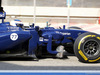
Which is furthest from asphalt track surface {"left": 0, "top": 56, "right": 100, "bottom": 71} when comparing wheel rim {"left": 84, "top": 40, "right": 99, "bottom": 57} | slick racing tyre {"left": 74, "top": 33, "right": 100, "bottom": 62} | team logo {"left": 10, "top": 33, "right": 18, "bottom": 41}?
team logo {"left": 10, "top": 33, "right": 18, "bottom": 41}

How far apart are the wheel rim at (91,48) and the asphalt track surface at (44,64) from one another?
12.3 inches

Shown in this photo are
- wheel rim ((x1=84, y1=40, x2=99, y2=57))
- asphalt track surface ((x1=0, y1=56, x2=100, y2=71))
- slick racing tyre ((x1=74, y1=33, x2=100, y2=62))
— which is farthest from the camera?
wheel rim ((x1=84, y1=40, x2=99, y2=57))

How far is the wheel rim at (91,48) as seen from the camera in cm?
580

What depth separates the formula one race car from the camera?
5711mm

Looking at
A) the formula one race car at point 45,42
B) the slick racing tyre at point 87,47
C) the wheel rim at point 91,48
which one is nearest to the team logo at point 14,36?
the formula one race car at point 45,42

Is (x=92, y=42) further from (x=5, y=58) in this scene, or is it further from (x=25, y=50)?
(x=5, y=58)

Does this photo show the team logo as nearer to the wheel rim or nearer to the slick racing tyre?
the slick racing tyre

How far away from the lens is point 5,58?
6312 millimetres

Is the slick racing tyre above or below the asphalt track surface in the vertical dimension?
above

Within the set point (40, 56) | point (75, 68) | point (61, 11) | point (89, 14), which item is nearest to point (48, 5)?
point (61, 11)

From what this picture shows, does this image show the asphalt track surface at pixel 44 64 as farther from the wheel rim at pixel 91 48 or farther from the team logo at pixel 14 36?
the team logo at pixel 14 36

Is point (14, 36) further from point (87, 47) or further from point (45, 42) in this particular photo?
point (87, 47)

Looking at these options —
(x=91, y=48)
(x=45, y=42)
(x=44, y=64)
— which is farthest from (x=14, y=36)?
(x=91, y=48)

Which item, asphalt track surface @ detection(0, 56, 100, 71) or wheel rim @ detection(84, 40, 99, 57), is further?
wheel rim @ detection(84, 40, 99, 57)
